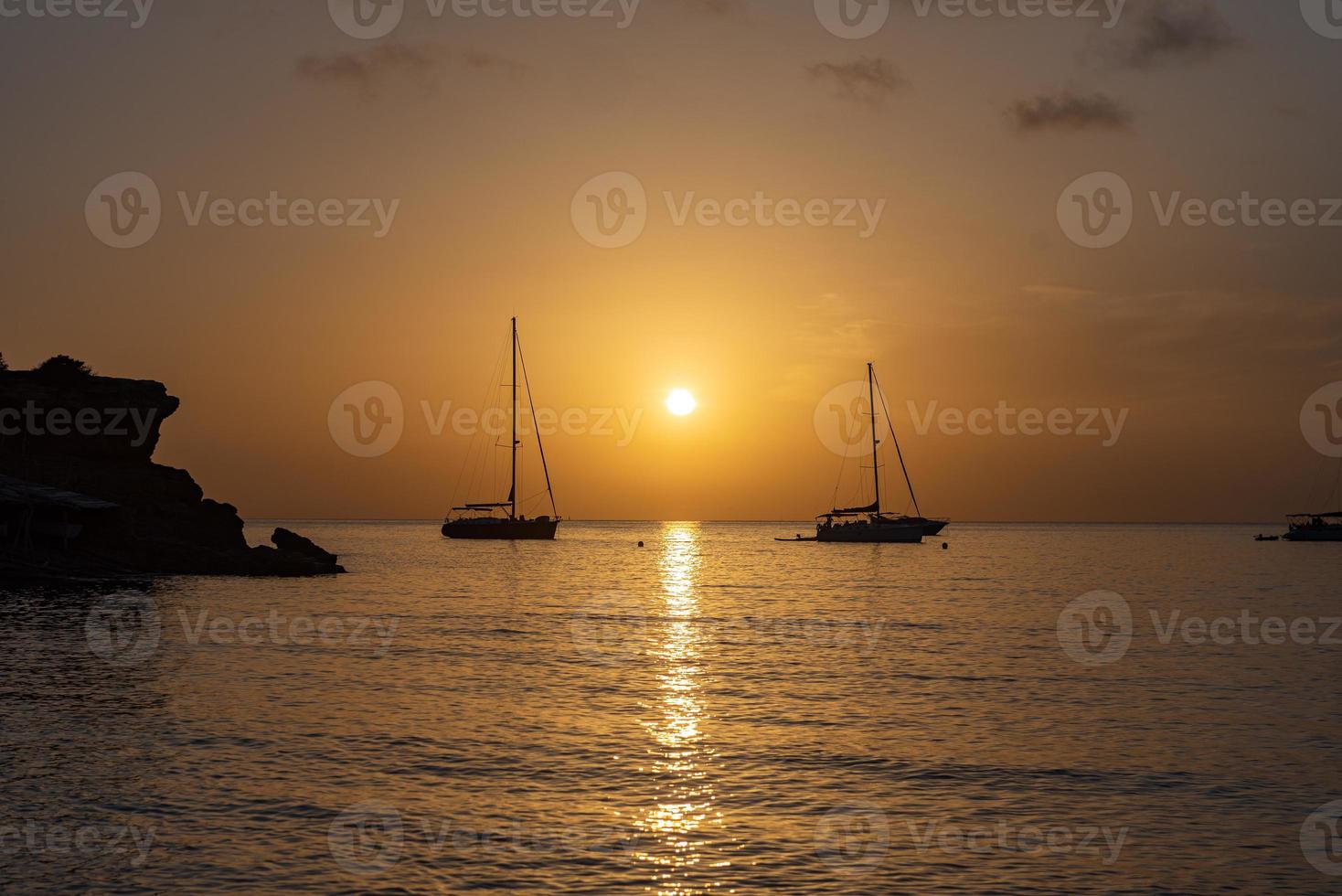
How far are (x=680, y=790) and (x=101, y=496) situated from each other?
64406 millimetres

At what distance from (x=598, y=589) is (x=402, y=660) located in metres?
42.9

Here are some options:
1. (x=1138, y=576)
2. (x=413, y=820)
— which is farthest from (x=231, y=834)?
(x=1138, y=576)

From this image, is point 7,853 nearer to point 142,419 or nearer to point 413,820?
point 413,820

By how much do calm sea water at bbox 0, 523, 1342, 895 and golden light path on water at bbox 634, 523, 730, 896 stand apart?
0.25 ft

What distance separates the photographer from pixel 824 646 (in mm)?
43312

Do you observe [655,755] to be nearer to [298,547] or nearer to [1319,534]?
[298,547]

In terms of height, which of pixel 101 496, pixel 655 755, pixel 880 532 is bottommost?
pixel 655 755

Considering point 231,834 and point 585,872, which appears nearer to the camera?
point 585,872

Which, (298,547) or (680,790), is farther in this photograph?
(298,547)

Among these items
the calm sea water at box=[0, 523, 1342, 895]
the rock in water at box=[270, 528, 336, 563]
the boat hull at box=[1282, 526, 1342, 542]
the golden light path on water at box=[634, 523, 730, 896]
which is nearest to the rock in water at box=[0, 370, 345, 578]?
the rock in water at box=[270, 528, 336, 563]

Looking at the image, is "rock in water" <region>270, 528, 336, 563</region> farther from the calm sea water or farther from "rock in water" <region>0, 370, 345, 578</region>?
the calm sea water

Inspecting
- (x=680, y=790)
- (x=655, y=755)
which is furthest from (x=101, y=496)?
(x=680, y=790)

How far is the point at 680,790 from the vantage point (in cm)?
1928

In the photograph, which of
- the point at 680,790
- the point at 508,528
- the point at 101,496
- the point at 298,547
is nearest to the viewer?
the point at 680,790
